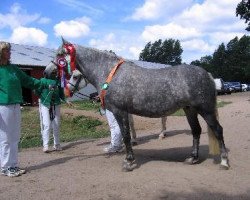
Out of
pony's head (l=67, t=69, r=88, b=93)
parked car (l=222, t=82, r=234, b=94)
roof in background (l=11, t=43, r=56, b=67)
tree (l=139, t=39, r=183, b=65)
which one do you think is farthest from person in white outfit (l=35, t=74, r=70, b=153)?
tree (l=139, t=39, r=183, b=65)

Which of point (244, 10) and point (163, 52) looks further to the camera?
point (163, 52)

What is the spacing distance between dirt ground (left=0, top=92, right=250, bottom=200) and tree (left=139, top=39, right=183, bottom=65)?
104765 millimetres

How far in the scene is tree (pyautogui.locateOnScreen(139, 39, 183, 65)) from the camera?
11444 centimetres

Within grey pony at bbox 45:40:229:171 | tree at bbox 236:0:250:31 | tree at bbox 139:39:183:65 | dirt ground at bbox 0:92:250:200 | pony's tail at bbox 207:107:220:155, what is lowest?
dirt ground at bbox 0:92:250:200

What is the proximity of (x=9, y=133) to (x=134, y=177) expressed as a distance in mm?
2322

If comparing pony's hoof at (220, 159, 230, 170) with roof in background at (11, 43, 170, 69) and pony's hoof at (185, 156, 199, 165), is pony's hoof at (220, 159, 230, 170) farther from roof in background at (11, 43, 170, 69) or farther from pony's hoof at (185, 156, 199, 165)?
roof in background at (11, 43, 170, 69)

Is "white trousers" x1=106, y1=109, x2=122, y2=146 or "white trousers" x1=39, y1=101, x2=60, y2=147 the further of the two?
"white trousers" x1=39, y1=101, x2=60, y2=147

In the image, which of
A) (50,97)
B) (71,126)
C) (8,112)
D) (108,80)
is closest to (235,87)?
(71,126)

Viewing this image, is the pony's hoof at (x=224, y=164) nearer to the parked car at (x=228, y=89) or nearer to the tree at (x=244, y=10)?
the tree at (x=244, y=10)

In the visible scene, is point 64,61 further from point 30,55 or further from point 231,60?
point 231,60

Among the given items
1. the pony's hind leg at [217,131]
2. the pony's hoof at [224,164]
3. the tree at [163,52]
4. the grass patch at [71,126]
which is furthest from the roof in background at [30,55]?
A: the tree at [163,52]

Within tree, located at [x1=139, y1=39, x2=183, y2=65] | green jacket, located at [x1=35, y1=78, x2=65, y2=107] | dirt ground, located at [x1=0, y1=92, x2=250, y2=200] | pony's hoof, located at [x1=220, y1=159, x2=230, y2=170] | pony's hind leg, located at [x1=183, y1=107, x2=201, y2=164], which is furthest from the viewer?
tree, located at [x1=139, y1=39, x2=183, y2=65]

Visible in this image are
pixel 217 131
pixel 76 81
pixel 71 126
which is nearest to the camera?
pixel 217 131

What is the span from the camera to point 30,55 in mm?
35344
